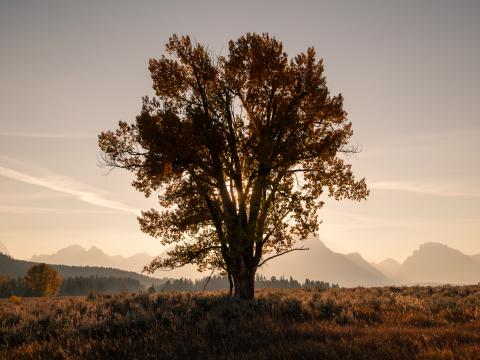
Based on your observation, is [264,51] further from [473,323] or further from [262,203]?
[473,323]

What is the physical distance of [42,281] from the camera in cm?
10719

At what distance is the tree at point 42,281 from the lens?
10669 centimetres

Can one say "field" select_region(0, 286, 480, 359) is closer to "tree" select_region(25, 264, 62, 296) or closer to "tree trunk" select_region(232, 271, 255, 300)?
"tree trunk" select_region(232, 271, 255, 300)

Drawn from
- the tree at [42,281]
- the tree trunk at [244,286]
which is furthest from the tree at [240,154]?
the tree at [42,281]

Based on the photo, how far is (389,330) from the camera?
911 cm

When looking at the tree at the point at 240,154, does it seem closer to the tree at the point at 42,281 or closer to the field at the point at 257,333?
the field at the point at 257,333

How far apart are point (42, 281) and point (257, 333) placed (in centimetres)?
11233

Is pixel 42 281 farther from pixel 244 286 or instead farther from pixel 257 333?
pixel 257 333

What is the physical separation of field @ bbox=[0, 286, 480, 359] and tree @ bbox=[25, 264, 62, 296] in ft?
343

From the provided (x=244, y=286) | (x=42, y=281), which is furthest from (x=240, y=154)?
(x=42, y=281)

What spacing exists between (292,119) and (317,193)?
10.2 ft

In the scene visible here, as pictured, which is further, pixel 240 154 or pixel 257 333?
pixel 240 154

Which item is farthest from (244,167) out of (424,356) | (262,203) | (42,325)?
(424,356)

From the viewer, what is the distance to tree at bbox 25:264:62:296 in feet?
350
